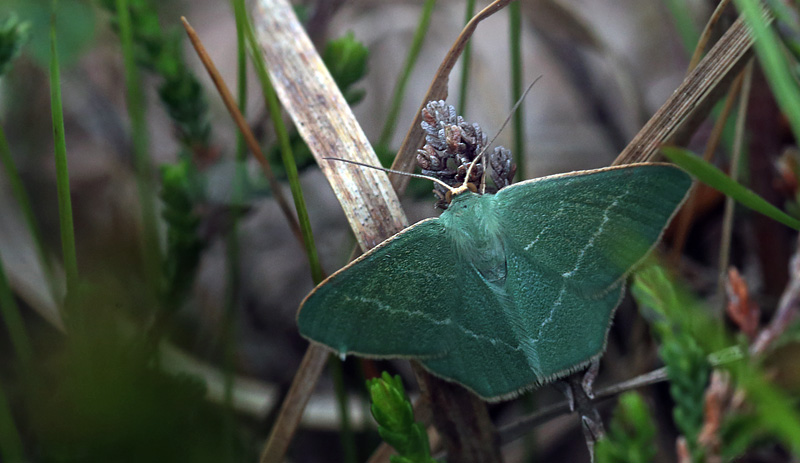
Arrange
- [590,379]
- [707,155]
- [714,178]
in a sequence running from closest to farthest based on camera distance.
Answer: [714,178] → [590,379] → [707,155]

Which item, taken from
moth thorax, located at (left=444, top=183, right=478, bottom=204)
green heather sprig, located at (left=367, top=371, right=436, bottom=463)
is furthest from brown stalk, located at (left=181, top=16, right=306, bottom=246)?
green heather sprig, located at (left=367, top=371, right=436, bottom=463)

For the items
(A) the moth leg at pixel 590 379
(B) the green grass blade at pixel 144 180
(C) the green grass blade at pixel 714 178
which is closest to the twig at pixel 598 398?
(A) the moth leg at pixel 590 379

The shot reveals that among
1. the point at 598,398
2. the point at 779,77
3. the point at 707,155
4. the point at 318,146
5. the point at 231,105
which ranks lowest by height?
the point at 598,398

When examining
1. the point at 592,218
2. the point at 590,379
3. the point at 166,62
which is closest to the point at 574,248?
the point at 592,218

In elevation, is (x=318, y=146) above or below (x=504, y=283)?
above

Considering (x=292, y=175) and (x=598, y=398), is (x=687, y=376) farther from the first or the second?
(x=292, y=175)

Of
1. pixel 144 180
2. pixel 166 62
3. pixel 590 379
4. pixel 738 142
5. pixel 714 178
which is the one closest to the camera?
pixel 714 178

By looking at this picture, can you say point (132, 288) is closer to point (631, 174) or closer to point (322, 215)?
point (322, 215)
